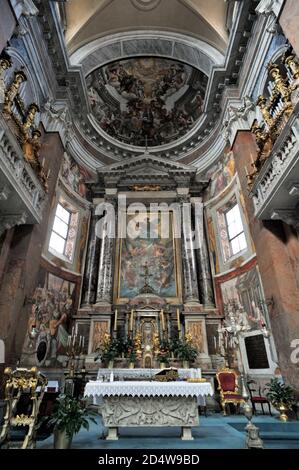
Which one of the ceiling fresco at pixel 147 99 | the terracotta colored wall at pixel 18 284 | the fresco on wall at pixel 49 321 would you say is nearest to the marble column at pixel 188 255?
the fresco on wall at pixel 49 321

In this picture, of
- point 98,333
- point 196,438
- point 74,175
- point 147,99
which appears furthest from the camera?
point 147,99

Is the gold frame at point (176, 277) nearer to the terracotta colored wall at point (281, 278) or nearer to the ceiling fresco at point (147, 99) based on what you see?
the terracotta colored wall at point (281, 278)

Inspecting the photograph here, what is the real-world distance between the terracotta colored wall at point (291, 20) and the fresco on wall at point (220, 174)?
5.49 m

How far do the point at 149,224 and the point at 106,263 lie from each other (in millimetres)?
3134

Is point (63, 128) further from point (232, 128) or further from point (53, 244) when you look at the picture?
point (232, 128)

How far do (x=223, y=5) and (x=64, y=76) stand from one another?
7.72 m

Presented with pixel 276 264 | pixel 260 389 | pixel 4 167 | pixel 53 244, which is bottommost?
pixel 260 389

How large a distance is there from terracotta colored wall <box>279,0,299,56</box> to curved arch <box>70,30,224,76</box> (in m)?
6.33

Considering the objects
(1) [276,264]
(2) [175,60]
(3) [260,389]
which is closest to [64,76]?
(2) [175,60]

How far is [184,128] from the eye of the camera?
1634cm

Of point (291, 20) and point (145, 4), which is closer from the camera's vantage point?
point (291, 20)

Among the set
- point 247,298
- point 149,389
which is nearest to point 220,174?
point 247,298

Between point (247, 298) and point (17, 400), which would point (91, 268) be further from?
point (17, 400)

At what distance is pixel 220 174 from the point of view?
13.1 metres
